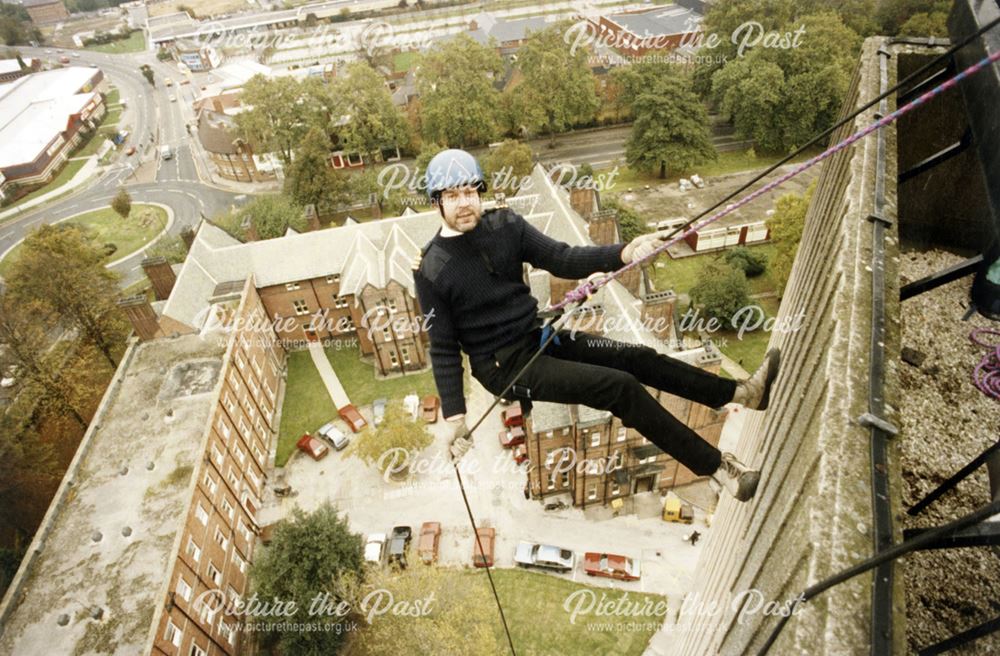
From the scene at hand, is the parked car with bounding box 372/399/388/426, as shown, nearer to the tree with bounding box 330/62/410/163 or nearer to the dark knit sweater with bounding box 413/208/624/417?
the dark knit sweater with bounding box 413/208/624/417

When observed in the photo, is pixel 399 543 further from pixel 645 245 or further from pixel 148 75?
pixel 148 75

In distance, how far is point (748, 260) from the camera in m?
35.4

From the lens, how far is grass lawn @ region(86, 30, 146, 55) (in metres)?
113

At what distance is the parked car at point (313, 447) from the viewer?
93.5 ft

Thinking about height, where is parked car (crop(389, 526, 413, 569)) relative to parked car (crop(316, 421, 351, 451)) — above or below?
below

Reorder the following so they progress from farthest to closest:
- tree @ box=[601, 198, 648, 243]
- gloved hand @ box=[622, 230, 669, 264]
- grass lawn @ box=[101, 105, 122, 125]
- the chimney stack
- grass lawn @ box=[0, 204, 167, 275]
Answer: grass lawn @ box=[101, 105, 122, 125] < grass lawn @ box=[0, 204, 167, 275] < tree @ box=[601, 198, 648, 243] < the chimney stack < gloved hand @ box=[622, 230, 669, 264]

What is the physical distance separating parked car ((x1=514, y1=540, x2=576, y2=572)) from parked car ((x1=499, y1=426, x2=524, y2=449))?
553 centimetres

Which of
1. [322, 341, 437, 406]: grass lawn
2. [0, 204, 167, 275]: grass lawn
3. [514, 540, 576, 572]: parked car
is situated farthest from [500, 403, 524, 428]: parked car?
[0, 204, 167, 275]: grass lawn

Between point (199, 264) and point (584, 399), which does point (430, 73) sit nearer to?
point (199, 264)

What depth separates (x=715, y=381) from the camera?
6.91 m

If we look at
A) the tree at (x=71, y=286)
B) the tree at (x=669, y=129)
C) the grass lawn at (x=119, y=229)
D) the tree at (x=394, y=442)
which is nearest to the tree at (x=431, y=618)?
the tree at (x=394, y=442)

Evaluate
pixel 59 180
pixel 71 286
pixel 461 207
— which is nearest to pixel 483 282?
pixel 461 207

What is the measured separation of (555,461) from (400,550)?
794cm

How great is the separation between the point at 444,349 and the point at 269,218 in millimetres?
36571
